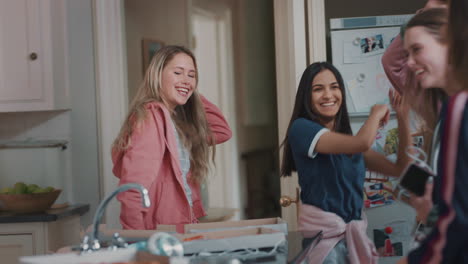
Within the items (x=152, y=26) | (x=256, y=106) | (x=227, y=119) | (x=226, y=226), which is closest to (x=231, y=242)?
(x=226, y=226)

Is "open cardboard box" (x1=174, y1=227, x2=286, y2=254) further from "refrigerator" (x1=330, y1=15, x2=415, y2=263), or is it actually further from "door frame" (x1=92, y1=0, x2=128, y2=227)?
"door frame" (x1=92, y1=0, x2=128, y2=227)

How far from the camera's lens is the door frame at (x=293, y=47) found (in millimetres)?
2990

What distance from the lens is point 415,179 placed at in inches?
62.5

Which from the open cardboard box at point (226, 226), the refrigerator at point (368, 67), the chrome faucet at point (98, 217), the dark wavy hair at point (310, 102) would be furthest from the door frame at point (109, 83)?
the chrome faucet at point (98, 217)

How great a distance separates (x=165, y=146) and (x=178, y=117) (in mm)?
306

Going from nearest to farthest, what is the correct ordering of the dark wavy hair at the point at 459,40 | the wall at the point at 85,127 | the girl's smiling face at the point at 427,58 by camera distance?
the dark wavy hair at the point at 459,40 → the girl's smiling face at the point at 427,58 → the wall at the point at 85,127

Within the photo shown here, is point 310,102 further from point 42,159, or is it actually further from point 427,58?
point 42,159

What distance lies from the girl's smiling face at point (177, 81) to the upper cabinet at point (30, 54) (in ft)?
2.90

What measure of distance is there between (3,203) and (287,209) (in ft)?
4.59

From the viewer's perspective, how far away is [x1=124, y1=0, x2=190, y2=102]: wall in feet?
13.5

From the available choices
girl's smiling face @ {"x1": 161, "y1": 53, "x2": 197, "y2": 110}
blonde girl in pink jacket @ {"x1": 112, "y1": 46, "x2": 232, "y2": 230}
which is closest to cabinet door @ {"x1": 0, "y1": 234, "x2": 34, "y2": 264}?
blonde girl in pink jacket @ {"x1": 112, "y1": 46, "x2": 232, "y2": 230}

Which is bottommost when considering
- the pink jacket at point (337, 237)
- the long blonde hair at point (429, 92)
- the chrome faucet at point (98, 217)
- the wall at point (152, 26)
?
the pink jacket at point (337, 237)

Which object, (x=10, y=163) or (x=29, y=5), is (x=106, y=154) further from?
(x=29, y=5)

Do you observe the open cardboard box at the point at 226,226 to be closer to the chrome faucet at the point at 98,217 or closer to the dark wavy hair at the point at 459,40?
the chrome faucet at the point at 98,217
